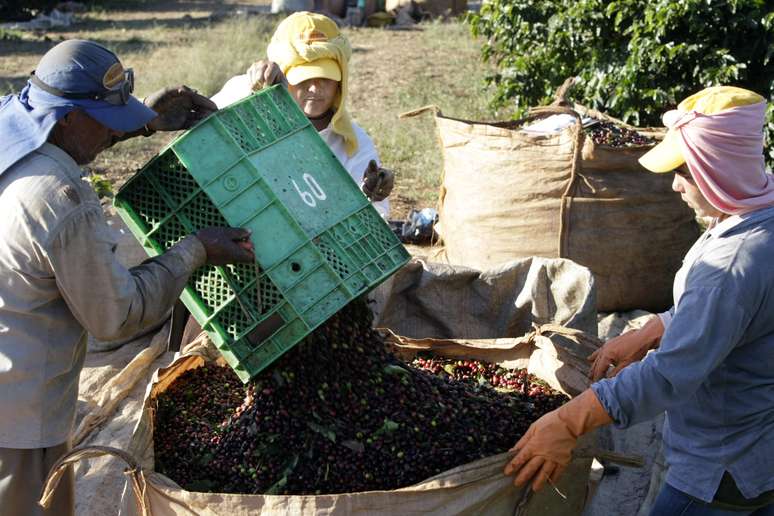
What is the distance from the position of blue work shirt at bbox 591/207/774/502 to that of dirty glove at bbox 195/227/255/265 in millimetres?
937

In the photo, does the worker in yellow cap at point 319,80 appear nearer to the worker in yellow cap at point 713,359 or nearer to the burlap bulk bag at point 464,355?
the burlap bulk bag at point 464,355

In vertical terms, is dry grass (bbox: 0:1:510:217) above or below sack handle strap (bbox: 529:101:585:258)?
below

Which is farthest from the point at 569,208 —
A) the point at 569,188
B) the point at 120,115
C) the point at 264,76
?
the point at 120,115

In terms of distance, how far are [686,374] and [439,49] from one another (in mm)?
10370

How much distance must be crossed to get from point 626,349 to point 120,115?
1.62m

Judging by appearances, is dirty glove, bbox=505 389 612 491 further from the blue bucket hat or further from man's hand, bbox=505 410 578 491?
the blue bucket hat

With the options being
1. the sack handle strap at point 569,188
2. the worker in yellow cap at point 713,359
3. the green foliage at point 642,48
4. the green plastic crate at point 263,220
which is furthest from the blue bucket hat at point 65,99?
the green foliage at point 642,48

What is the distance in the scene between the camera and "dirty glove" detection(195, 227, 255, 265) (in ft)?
7.27

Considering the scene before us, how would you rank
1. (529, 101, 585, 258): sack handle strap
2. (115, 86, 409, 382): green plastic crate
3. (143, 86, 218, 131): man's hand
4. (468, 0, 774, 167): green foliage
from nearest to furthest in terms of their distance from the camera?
(115, 86, 409, 382): green plastic crate < (143, 86, 218, 131): man's hand < (529, 101, 585, 258): sack handle strap < (468, 0, 774, 167): green foliage

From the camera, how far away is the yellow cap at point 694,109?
2.17 metres

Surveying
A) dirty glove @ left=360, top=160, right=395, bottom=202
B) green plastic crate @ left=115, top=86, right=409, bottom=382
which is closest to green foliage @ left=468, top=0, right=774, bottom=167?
dirty glove @ left=360, top=160, right=395, bottom=202

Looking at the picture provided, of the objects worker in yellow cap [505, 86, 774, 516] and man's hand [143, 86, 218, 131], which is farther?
man's hand [143, 86, 218, 131]

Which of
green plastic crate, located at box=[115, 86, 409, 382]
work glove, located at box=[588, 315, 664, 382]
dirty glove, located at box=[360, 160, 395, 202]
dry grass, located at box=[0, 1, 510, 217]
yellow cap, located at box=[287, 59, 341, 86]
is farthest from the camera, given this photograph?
dry grass, located at box=[0, 1, 510, 217]

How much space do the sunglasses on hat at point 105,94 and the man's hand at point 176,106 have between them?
279 mm
